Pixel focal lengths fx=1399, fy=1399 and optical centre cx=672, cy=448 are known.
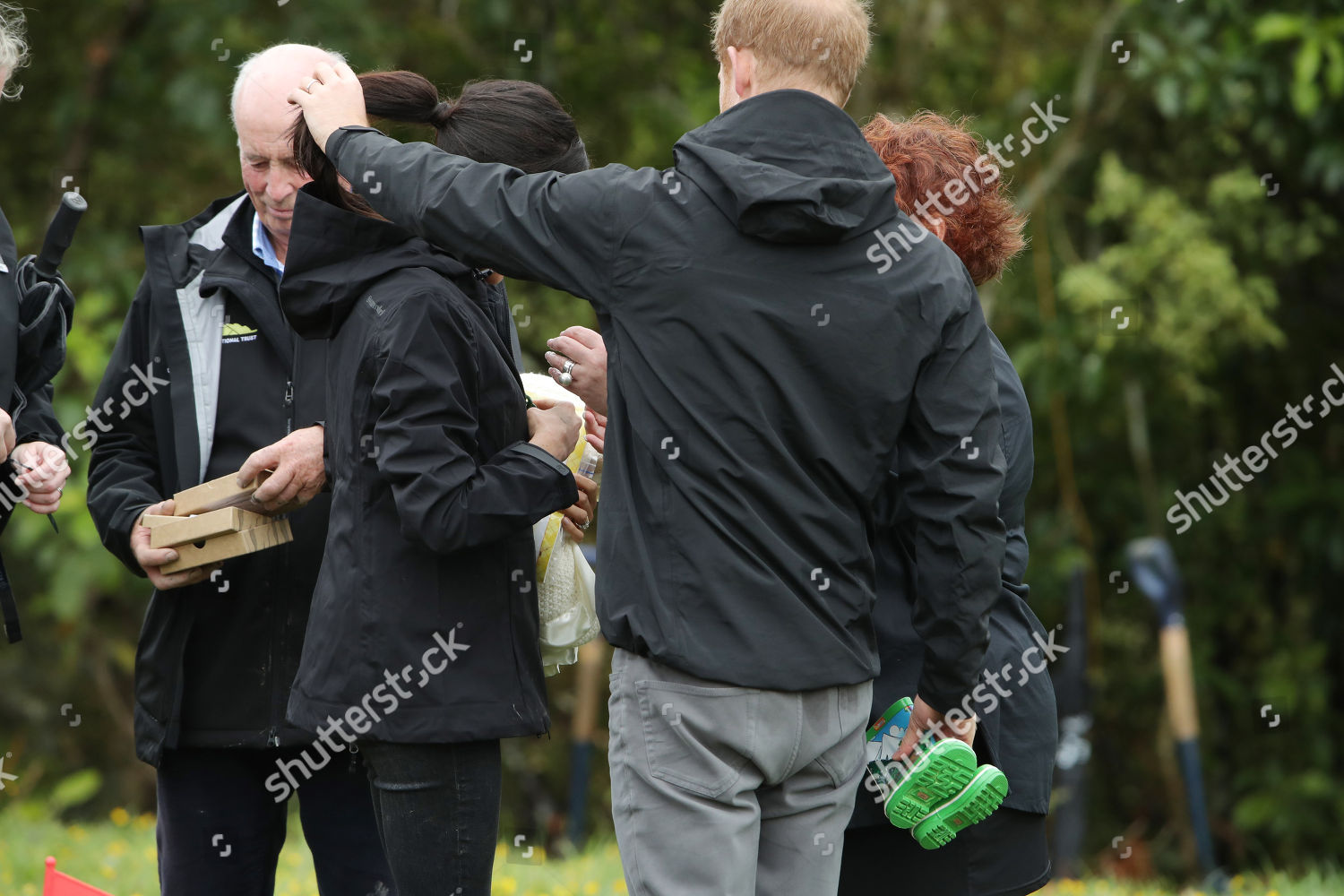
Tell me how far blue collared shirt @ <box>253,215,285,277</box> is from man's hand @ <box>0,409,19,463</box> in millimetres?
543

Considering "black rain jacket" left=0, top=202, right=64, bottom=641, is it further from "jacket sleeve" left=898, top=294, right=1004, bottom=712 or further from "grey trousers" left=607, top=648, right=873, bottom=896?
"jacket sleeve" left=898, top=294, right=1004, bottom=712

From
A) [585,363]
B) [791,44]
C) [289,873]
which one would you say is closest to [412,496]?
[585,363]

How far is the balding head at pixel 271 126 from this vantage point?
8.57 feet

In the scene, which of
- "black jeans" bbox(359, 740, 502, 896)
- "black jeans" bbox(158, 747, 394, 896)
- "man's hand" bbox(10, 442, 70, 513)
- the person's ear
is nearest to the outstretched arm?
the person's ear

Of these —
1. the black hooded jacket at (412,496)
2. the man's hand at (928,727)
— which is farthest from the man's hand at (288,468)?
the man's hand at (928,727)

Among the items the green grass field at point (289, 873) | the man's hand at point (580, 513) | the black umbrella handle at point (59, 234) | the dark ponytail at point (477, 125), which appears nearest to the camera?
the dark ponytail at point (477, 125)

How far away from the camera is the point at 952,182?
8.08 ft

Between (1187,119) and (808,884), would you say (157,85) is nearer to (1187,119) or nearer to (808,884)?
(1187,119)

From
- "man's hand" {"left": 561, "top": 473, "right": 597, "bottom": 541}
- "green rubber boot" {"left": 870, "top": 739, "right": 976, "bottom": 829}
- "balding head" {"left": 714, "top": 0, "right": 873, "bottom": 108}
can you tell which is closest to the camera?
"balding head" {"left": 714, "top": 0, "right": 873, "bottom": 108}

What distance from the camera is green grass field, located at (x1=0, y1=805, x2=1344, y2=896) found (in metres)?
4.08

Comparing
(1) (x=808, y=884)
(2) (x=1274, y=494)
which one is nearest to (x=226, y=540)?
(1) (x=808, y=884)

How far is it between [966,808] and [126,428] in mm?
1763

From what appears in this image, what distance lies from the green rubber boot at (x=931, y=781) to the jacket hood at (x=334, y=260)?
104cm

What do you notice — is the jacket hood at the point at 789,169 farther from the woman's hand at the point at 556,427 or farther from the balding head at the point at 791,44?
the woman's hand at the point at 556,427
